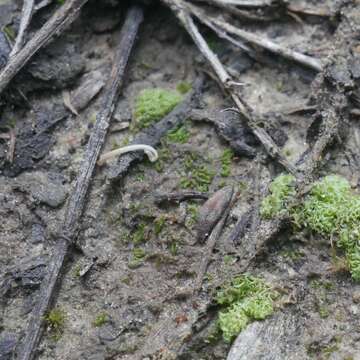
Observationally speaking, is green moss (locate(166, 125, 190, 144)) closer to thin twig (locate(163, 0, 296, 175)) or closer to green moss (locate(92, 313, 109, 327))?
thin twig (locate(163, 0, 296, 175))

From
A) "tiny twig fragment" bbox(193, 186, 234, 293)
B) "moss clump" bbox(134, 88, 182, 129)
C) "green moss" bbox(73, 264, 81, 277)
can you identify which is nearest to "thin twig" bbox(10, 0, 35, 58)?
"moss clump" bbox(134, 88, 182, 129)

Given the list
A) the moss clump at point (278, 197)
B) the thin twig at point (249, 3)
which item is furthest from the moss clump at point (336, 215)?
the thin twig at point (249, 3)

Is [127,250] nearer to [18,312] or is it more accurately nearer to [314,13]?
[18,312]

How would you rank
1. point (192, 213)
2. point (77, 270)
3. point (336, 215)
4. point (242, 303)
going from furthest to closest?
point (192, 213), point (77, 270), point (336, 215), point (242, 303)

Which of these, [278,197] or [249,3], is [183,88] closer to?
[249,3]

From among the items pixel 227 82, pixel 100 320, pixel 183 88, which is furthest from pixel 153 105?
pixel 100 320

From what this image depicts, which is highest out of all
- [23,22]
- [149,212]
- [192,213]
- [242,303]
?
[23,22]
